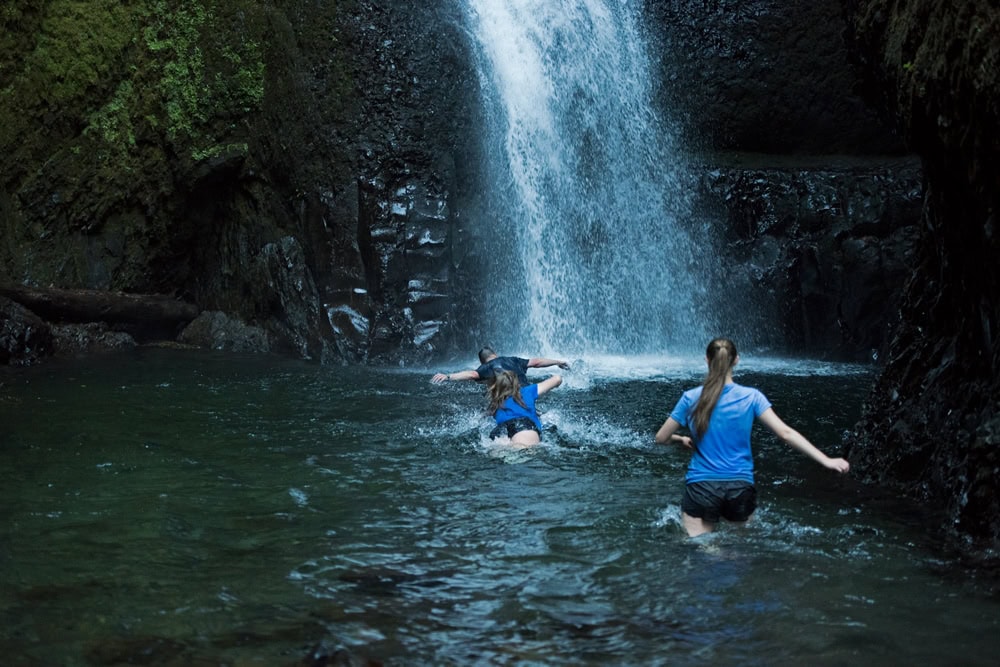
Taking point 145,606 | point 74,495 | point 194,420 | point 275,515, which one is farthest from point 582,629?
point 194,420

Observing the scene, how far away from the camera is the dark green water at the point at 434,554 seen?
535 centimetres

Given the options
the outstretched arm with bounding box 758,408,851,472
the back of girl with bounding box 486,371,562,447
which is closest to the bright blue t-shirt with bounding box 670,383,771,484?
the outstretched arm with bounding box 758,408,851,472

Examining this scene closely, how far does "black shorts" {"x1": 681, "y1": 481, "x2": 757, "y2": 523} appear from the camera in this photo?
6926 millimetres

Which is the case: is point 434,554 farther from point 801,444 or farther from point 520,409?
point 520,409

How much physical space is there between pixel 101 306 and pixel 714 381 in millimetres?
15850

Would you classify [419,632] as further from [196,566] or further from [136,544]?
[136,544]

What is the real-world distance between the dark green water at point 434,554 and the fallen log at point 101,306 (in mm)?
7614

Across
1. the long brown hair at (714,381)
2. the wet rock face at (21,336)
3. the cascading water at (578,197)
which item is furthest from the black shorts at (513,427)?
the wet rock face at (21,336)

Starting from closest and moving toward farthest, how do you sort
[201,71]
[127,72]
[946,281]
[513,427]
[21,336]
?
1. [946,281]
2. [513,427]
3. [21,336]
4. [201,71]
5. [127,72]

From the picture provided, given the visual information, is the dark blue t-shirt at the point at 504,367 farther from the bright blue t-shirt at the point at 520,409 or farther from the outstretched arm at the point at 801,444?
the outstretched arm at the point at 801,444

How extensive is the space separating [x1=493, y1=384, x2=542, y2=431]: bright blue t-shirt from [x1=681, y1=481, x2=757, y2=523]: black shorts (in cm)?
338

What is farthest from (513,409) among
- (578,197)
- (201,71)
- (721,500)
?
(201,71)

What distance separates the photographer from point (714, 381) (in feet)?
22.6

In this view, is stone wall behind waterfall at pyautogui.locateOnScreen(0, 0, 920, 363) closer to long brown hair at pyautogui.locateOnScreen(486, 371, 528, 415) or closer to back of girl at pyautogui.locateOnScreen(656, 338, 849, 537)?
long brown hair at pyautogui.locateOnScreen(486, 371, 528, 415)
